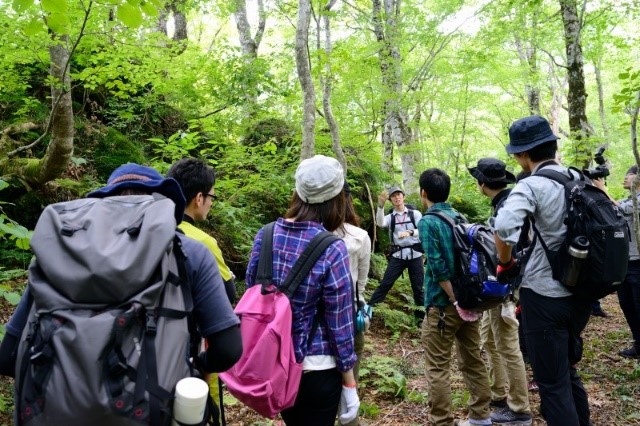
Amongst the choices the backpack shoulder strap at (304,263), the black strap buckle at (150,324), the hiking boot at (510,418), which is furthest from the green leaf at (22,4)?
the hiking boot at (510,418)

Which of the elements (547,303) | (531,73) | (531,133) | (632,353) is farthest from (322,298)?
(531,73)

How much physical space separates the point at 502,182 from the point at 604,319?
5807 mm

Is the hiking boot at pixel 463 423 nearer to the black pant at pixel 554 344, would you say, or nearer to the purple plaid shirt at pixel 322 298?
the black pant at pixel 554 344

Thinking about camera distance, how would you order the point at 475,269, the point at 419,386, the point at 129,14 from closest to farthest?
the point at 129,14
the point at 475,269
the point at 419,386

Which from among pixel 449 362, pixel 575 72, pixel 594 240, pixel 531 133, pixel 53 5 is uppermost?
pixel 575 72

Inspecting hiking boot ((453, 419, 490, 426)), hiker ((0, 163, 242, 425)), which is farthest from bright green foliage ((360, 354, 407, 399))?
hiker ((0, 163, 242, 425))

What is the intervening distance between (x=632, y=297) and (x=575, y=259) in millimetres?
4359

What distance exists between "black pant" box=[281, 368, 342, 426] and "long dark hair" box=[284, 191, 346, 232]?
83 centimetres

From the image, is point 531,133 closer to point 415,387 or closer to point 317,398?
point 317,398

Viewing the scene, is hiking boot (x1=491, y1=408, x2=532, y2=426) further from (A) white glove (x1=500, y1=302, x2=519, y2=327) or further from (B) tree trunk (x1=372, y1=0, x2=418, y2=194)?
(B) tree trunk (x1=372, y1=0, x2=418, y2=194)

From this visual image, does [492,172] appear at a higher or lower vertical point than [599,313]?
higher

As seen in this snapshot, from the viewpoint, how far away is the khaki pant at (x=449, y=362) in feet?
13.3

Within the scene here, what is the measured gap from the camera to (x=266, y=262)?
8.43 ft

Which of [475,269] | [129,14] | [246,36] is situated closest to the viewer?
[129,14]
